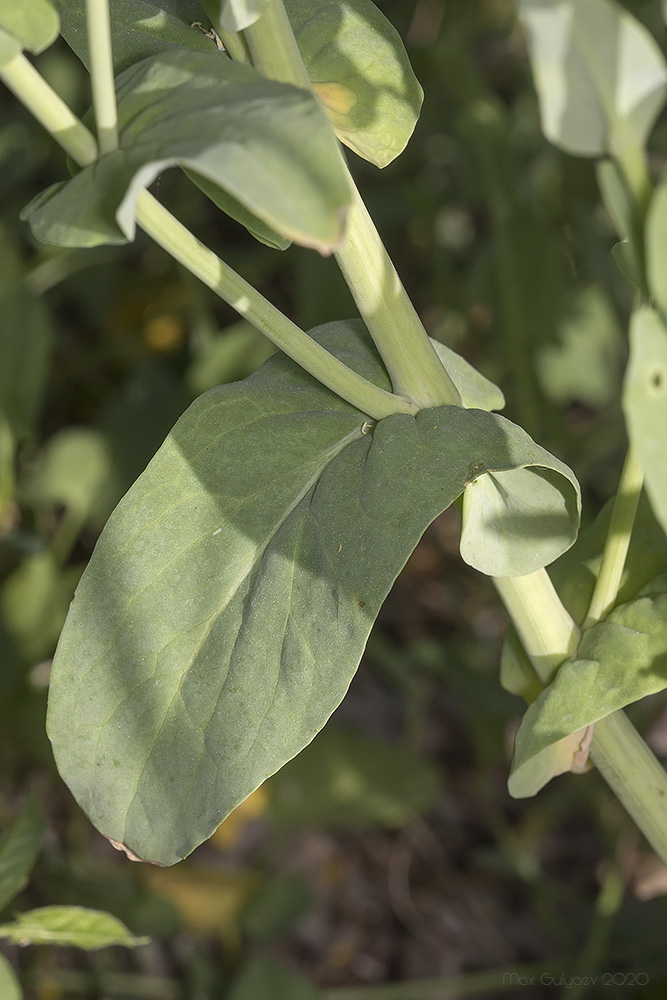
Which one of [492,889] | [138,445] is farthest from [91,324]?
[492,889]

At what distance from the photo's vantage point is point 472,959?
1.11m

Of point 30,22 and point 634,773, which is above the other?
point 30,22

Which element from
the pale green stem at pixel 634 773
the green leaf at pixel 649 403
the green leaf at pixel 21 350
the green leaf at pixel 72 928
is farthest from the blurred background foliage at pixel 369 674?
the green leaf at pixel 649 403

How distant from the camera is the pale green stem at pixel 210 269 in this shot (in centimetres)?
36

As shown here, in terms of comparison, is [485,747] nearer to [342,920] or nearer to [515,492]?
[342,920]

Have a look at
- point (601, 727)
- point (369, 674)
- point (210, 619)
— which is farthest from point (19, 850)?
point (369, 674)

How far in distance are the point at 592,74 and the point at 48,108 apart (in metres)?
0.19

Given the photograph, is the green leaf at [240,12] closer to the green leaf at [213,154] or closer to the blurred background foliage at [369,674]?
the green leaf at [213,154]

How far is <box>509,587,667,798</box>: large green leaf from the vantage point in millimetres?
461

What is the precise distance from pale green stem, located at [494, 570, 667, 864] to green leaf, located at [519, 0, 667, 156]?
0.24 metres

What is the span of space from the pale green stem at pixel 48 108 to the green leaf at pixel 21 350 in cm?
65

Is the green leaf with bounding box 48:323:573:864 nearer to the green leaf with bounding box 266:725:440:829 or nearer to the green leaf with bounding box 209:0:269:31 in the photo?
the green leaf with bounding box 209:0:269:31

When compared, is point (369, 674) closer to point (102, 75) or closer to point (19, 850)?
point (19, 850)

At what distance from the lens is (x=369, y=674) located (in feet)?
4.27
